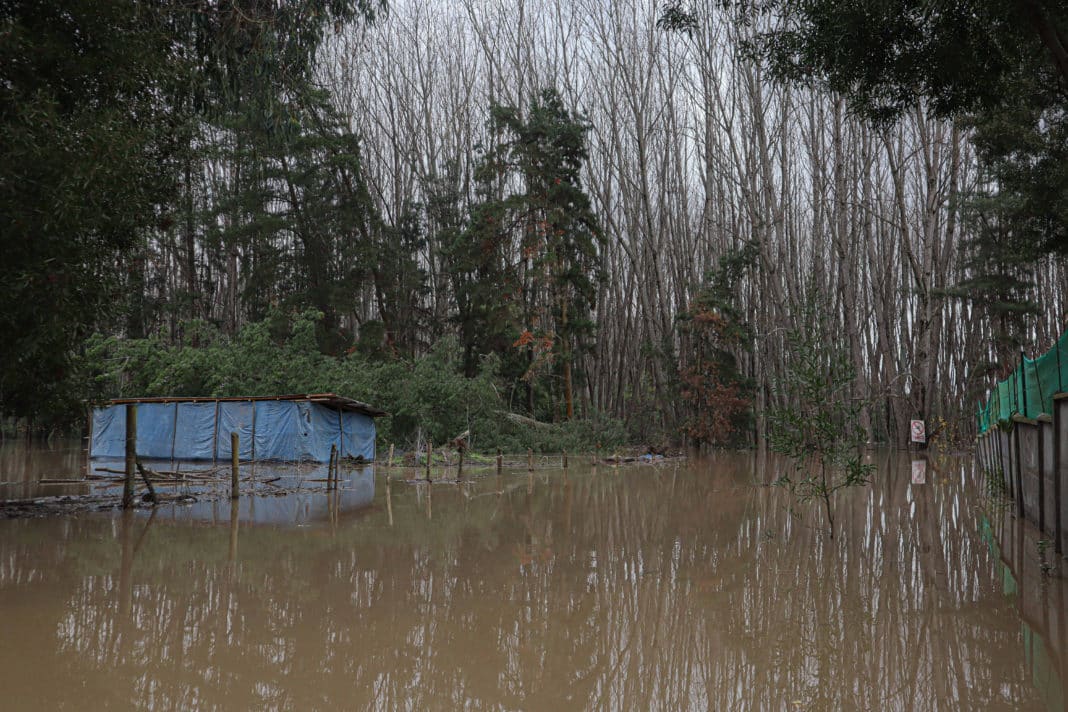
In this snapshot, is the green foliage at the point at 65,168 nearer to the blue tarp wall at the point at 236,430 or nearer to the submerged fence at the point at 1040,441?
the submerged fence at the point at 1040,441

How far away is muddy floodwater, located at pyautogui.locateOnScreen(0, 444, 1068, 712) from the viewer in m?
4.20

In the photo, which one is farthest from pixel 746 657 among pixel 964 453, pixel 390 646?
pixel 964 453

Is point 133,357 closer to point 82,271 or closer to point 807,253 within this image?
point 82,271

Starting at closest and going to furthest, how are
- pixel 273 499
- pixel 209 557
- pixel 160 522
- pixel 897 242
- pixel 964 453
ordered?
pixel 209 557 → pixel 160 522 → pixel 273 499 → pixel 964 453 → pixel 897 242

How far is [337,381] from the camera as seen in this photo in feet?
→ 78.0

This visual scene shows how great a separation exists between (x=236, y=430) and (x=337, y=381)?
370 centimetres

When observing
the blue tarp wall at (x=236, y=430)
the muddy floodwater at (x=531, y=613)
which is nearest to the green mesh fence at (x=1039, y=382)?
the muddy floodwater at (x=531, y=613)

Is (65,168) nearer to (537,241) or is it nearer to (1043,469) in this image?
(1043,469)

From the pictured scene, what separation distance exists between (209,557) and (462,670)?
4254 millimetres

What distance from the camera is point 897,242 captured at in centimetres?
3403

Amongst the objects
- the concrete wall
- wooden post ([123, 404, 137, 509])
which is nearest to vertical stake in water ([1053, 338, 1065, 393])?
the concrete wall

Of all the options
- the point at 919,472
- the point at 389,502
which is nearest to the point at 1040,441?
the point at 389,502

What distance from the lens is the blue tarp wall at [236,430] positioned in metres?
20.3

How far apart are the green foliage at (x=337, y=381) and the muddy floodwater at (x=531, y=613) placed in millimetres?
12601
